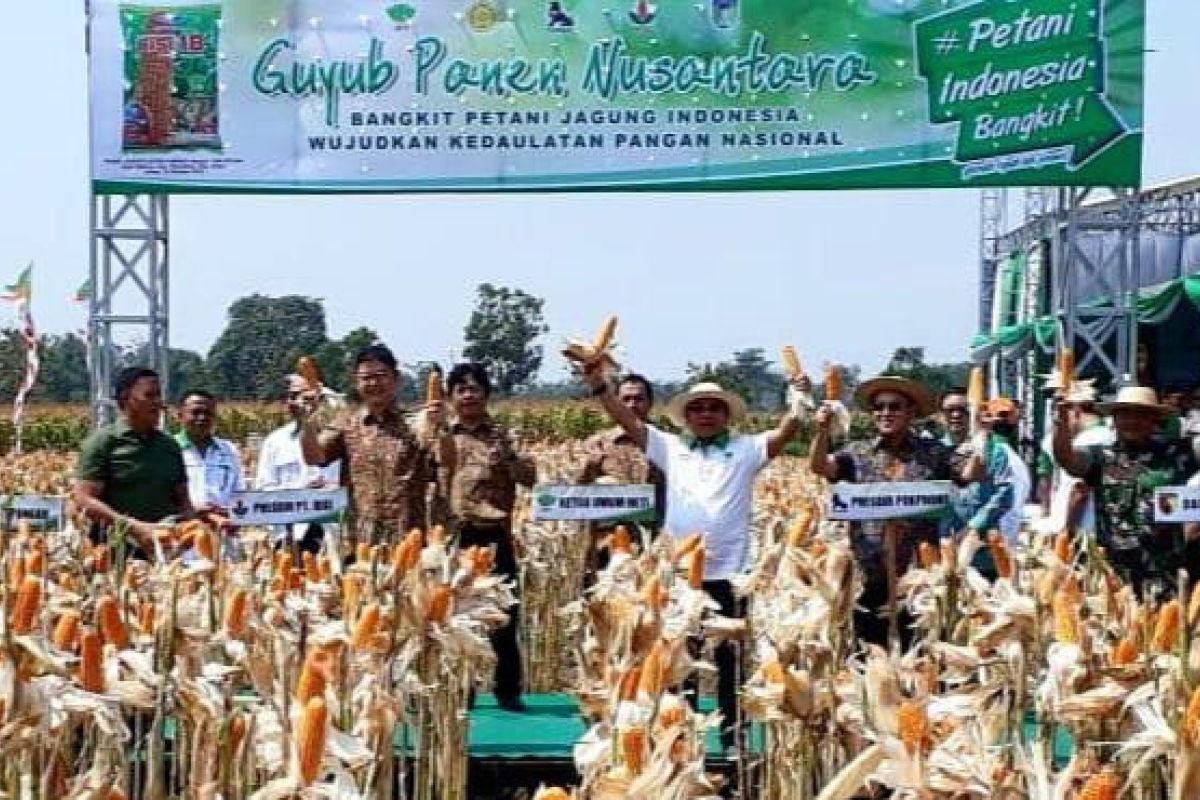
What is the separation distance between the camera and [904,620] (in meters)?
6.20

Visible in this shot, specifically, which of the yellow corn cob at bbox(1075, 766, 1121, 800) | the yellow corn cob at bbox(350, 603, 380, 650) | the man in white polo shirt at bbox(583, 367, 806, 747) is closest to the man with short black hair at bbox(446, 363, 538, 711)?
the man in white polo shirt at bbox(583, 367, 806, 747)

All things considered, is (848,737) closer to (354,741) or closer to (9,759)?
(354,741)

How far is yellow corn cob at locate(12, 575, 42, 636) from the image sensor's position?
274cm

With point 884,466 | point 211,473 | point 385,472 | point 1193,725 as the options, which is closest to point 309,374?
point 385,472

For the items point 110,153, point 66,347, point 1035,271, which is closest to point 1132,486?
point 110,153

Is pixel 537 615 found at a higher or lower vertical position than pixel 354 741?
lower

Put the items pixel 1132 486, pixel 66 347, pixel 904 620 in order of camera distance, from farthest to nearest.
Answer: pixel 66 347, pixel 904 620, pixel 1132 486

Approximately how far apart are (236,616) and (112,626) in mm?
474

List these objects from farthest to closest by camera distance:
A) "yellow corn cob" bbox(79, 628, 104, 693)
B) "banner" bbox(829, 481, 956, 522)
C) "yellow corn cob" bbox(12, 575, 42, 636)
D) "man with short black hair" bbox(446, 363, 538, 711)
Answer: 1. "man with short black hair" bbox(446, 363, 538, 711)
2. "banner" bbox(829, 481, 956, 522)
3. "yellow corn cob" bbox(79, 628, 104, 693)
4. "yellow corn cob" bbox(12, 575, 42, 636)

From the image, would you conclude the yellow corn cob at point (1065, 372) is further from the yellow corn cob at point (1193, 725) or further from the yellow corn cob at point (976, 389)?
the yellow corn cob at point (1193, 725)

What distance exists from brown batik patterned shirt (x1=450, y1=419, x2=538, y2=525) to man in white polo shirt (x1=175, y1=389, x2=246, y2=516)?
1139 millimetres

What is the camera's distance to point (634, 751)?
2531mm

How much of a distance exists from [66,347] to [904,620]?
131ft

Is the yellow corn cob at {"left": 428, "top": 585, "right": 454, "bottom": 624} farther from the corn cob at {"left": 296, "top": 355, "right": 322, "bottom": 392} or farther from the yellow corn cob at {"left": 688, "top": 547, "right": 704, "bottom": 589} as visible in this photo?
the corn cob at {"left": 296, "top": 355, "right": 322, "bottom": 392}
